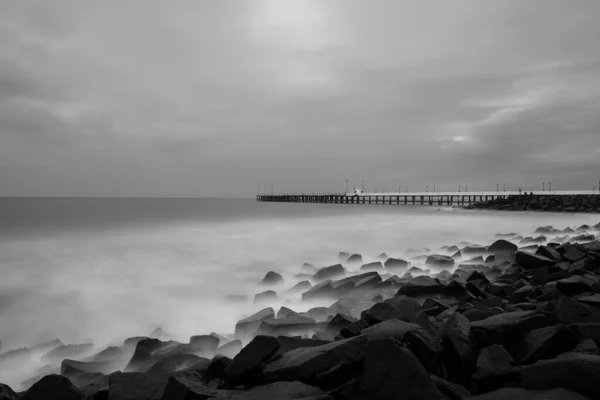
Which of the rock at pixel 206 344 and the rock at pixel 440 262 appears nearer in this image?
the rock at pixel 206 344

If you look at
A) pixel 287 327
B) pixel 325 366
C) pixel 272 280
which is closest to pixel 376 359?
pixel 325 366

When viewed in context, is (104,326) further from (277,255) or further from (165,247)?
(165,247)

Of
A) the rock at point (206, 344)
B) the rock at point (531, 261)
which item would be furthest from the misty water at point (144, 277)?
the rock at point (531, 261)

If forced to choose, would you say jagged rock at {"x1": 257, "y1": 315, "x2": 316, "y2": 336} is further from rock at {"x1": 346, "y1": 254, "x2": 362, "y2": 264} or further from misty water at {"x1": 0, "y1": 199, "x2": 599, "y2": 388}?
rock at {"x1": 346, "y1": 254, "x2": 362, "y2": 264}

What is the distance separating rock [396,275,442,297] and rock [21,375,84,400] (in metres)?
3.78

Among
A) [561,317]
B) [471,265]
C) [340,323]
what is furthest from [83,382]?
[471,265]

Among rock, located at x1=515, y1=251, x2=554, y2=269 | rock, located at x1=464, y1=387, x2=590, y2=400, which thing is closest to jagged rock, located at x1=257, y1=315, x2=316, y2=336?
rock, located at x1=464, y1=387, x2=590, y2=400

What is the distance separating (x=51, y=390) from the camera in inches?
100.0

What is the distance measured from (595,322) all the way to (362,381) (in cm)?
199

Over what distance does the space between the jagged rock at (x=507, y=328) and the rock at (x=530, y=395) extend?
714 millimetres

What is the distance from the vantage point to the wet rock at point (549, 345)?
2.47 m

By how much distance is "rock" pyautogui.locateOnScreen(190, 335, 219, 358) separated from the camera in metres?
3.82

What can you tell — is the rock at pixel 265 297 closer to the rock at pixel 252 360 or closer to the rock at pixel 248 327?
the rock at pixel 248 327

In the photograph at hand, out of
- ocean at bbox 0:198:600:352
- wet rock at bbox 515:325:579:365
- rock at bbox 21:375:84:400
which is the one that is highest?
wet rock at bbox 515:325:579:365
